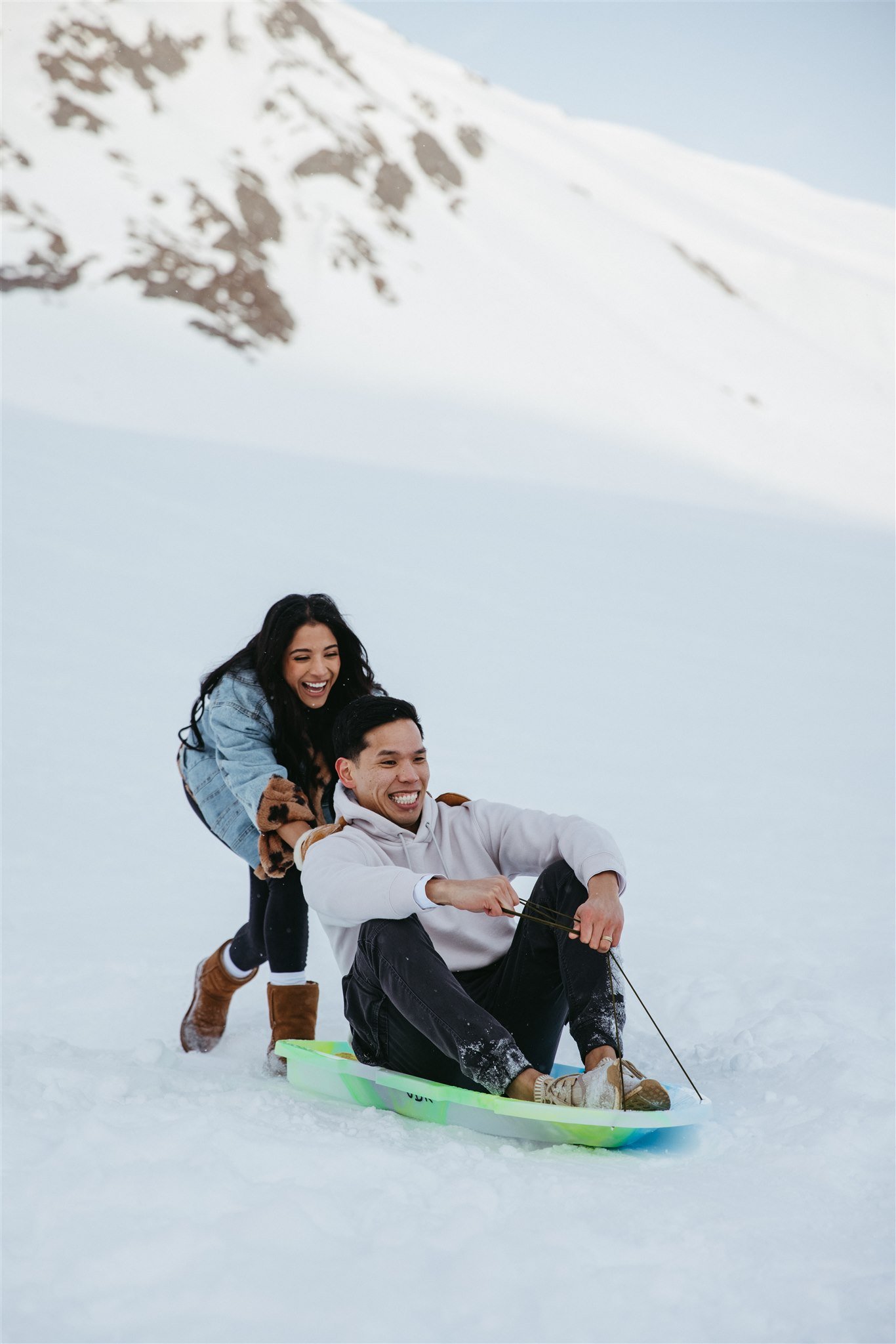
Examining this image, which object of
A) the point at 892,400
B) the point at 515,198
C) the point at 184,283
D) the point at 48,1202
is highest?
the point at 515,198

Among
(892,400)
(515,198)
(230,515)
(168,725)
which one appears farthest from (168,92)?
(168,725)

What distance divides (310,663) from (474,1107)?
1.30m

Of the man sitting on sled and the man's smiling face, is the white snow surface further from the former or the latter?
the man's smiling face

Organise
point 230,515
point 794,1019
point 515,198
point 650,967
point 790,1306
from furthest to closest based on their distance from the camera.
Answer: point 515,198 → point 230,515 → point 650,967 → point 794,1019 → point 790,1306

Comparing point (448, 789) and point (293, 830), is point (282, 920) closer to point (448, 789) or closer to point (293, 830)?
point (293, 830)

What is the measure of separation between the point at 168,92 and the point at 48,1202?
43488 millimetres

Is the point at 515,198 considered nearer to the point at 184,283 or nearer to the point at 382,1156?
the point at 184,283

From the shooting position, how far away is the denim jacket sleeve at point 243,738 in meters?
3.04

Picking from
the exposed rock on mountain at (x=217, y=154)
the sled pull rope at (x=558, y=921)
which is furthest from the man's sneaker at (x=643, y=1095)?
the exposed rock on mountain at (x=217, y=154)

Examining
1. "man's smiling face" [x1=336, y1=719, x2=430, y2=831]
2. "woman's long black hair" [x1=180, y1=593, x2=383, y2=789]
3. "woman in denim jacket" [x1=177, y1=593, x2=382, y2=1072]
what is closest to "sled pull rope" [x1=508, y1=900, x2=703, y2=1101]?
"man's smiling face" [x1=336, y1=719, x2=430, y2=831]

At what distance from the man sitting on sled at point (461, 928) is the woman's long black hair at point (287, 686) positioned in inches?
14.3

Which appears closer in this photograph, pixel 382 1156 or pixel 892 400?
pixel 382 1156

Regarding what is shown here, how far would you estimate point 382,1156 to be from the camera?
6.73ft

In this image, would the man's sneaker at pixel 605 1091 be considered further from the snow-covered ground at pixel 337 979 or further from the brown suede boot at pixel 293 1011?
the brown suede boot at pixel 293 1011
